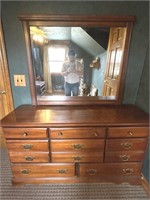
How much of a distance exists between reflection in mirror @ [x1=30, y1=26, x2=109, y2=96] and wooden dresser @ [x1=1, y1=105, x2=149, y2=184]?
0.90ft

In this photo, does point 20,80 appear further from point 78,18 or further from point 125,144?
point 125,144

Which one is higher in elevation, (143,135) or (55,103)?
(55,103)

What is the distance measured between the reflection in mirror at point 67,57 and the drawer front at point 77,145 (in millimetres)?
593

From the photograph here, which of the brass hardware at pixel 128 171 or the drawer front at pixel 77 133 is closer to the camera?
the drawer front at pixel 77 133

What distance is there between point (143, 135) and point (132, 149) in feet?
0.63

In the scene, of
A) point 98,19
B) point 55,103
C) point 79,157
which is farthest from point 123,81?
point 79,157

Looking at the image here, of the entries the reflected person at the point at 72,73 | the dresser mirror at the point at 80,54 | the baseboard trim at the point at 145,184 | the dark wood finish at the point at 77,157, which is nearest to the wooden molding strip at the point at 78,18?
the dresser mirror at the point at 80,54

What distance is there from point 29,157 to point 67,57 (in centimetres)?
117

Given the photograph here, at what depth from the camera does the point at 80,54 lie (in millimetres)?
1488

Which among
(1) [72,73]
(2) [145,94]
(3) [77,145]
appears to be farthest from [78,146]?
(2) [145,94]

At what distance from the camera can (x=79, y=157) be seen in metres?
1.38

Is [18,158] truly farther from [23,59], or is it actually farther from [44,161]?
[23,59]

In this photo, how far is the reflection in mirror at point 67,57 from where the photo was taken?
1.43 metres

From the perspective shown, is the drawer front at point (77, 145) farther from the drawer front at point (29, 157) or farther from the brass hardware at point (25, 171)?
the brass hardware at point (25, 171)
